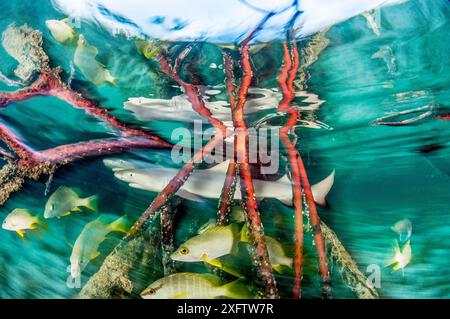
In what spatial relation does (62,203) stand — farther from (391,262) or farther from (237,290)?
(391,262)

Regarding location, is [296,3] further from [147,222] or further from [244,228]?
[147,222]

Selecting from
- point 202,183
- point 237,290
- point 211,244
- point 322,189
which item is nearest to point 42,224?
point 202,183

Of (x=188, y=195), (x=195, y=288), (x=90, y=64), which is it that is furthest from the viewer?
(x=188, y=195)

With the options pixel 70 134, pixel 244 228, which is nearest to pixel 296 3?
pixel 244 228

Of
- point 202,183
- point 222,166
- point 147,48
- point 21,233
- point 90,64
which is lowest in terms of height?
point 21,233

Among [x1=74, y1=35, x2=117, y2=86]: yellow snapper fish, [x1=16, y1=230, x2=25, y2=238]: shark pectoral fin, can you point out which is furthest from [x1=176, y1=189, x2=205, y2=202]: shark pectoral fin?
[x1=16, y1=230, x2=25, y2=238]: shark pectoral fin
